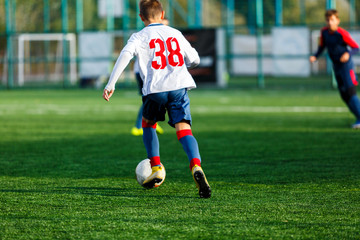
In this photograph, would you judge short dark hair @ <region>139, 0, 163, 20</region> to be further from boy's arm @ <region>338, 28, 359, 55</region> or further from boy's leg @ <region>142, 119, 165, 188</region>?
boy's arm @ <region>338, 28, 359, 55</region>

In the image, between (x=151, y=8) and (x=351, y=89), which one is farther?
(x=351, y=89)

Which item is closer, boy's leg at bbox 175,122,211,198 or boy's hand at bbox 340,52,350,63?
boy's leg at bbox 175,122,211,198

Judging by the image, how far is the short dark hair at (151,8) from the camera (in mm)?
5562

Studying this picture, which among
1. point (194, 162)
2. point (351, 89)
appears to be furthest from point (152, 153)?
point (351, 89)

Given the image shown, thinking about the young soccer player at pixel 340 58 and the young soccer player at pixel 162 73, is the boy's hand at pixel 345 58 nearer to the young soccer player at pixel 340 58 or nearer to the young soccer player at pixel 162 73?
the young soccer player at pixel 340 58

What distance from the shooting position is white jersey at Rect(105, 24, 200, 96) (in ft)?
17.7

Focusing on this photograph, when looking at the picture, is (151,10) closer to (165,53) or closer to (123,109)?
(165,53)

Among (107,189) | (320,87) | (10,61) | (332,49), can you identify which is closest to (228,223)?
(107,189)

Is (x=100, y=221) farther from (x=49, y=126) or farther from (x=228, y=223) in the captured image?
(x=49, y=126)

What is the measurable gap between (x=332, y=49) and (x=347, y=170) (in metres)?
4.81

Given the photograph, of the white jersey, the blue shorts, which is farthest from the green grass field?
the white jersey

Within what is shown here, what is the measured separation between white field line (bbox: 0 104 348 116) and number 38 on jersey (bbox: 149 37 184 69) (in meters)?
9.46

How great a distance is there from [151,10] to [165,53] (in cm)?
42

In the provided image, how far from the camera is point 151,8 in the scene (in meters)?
5.57
